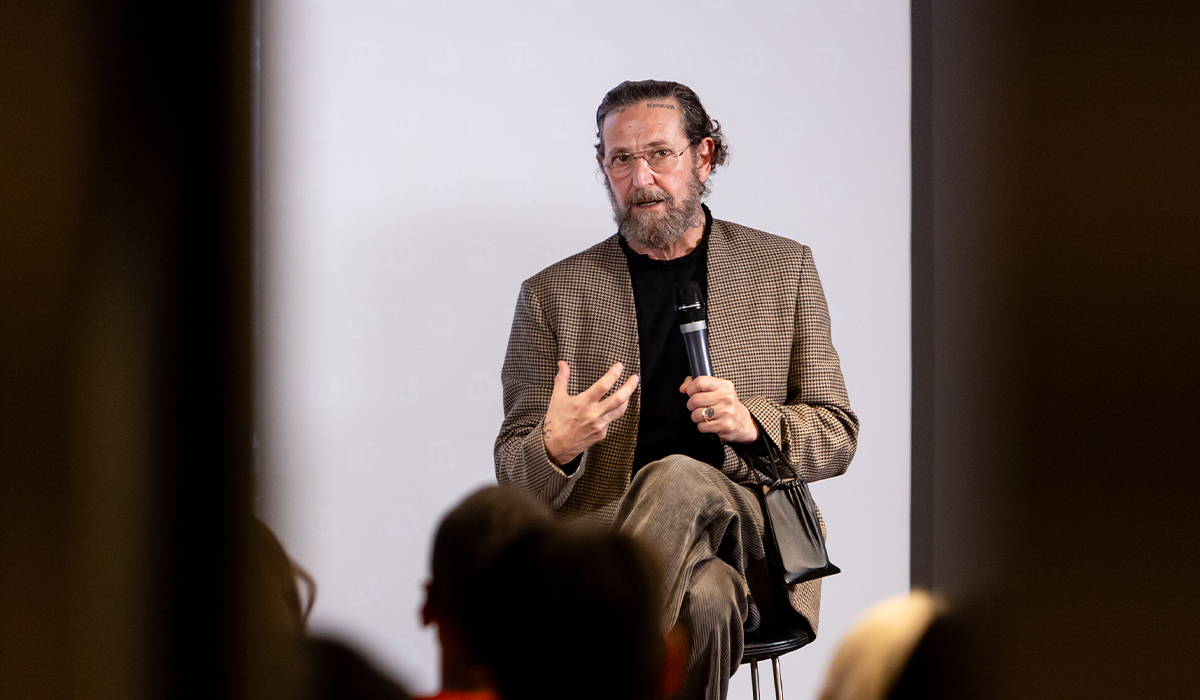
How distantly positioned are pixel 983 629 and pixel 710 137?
3.97ft

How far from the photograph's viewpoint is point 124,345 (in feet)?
0.61

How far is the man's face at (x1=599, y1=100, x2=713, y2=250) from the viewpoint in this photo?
1.28 meters

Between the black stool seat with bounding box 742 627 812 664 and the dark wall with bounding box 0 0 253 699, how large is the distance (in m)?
0.85

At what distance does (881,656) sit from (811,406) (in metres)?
0.94

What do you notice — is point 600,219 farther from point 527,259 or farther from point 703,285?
point 703,285

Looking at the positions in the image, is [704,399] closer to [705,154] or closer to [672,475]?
[672,475]

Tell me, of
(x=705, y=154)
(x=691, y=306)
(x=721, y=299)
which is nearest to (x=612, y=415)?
(x=691, y=306)

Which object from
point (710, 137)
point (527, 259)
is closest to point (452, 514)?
point (710, 137)

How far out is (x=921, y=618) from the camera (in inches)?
9.5

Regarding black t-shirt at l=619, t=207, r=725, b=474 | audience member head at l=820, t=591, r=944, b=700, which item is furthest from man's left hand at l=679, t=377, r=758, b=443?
audience member head at l=820, t=591, r=944, b=700

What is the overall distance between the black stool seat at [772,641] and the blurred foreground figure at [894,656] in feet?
2.39

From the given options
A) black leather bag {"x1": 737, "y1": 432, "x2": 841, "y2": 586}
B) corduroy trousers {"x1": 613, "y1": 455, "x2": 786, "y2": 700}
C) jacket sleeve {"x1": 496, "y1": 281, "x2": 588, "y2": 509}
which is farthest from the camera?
jacket sleeve {"x1": 496, "y1": 281, "x2": 588, "y2": 509}

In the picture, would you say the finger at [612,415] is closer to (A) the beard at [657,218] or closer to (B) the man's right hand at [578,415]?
(B) the man's right hand at [578,415]

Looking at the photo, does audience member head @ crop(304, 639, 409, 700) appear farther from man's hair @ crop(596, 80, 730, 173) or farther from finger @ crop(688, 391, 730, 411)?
man's hair @ crop(596, 80, 730, 173)
